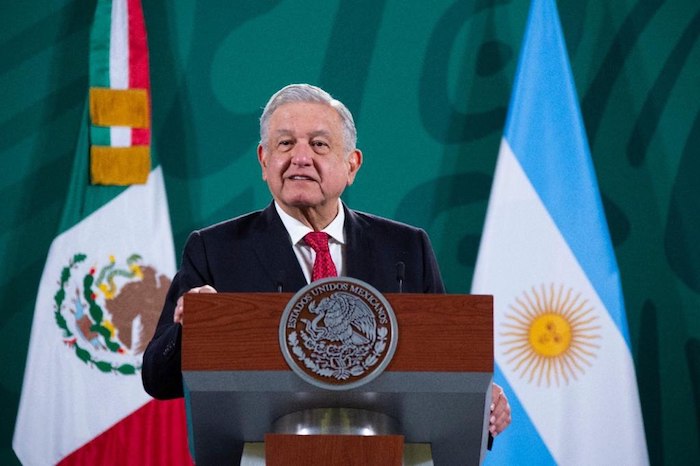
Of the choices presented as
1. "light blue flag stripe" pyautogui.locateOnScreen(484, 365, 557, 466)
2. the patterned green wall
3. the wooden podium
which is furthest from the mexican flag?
the wooden podium

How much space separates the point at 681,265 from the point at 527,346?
0.93 metres

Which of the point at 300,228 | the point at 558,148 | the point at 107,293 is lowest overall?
the point at 300,228

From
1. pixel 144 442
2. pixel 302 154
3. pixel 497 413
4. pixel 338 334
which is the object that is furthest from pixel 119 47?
pixel 338 334

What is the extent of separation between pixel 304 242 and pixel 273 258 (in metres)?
0.11

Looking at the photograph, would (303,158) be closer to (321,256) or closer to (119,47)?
(321,256)

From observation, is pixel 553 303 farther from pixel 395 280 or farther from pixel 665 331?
pixel 395 280

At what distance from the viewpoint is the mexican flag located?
4215mm

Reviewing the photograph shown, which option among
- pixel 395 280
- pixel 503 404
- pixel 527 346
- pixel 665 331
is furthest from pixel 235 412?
pixel 665 331

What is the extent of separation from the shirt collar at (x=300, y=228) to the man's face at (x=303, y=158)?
2cm

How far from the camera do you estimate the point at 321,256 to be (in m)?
2.34

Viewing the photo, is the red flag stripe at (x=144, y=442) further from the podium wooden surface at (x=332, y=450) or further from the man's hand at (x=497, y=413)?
the podium wooden surface at (x=332, y=450)

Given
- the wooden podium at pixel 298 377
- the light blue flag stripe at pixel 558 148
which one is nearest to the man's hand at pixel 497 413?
the wooden podium at pixel 298 377

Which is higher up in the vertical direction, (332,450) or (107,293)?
(107,293)

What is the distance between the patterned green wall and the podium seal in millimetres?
2981
